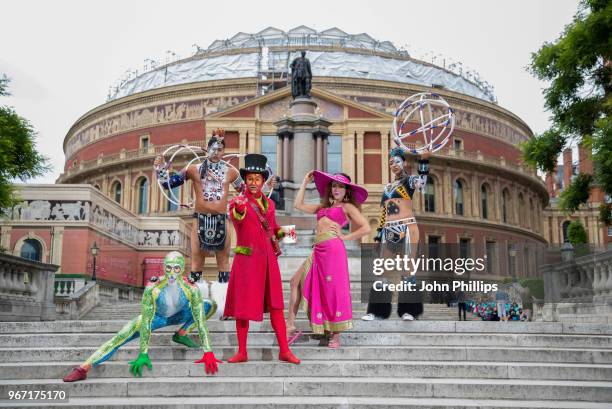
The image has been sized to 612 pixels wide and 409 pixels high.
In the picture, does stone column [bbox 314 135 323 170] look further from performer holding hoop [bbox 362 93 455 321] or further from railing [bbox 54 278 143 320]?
performer holding hoop [bbox 362 93 455 321]

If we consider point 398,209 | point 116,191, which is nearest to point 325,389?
point 398,209

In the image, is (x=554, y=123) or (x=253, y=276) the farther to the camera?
(x=554, y=123)

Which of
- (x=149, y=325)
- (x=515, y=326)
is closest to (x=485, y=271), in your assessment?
(x=515, y=326)

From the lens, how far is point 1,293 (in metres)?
13.0

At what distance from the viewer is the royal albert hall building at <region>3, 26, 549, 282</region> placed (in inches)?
1879

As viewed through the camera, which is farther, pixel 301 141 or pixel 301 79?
pixel 301 79

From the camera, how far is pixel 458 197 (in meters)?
53.5

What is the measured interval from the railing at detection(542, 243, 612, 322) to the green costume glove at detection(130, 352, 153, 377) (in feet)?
23.7

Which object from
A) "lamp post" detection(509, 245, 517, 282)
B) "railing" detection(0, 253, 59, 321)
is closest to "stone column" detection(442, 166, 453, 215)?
"railing" detection(0, 253, 59, 321)

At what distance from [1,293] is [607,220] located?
48.8 feet

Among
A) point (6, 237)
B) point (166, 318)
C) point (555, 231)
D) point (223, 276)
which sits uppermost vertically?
point (555, 231)

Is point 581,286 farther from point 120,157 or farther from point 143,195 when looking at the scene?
point 120,157

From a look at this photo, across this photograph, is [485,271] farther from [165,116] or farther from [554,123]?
[165,116]

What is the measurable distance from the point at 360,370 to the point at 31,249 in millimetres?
29454
